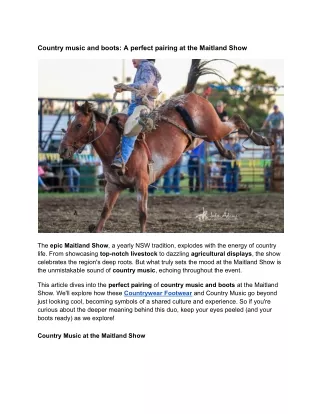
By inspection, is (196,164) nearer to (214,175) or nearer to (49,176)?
(214,175)

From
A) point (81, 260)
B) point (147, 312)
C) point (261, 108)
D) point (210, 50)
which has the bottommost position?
point (147, 312)

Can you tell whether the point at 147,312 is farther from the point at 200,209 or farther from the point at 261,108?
the point at 261,108

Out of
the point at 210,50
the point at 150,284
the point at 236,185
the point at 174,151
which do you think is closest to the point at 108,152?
the point at 174,151

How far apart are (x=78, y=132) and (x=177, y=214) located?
4256mm

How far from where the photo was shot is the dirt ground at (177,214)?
9789mm

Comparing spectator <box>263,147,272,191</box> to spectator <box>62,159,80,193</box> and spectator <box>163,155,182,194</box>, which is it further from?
spectator <box>62,159,80,193</box>

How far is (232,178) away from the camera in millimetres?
17016

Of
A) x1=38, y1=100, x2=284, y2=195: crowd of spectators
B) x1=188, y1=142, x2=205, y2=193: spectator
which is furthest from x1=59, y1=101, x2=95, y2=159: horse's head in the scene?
x1=188, y1=142, x2=205, y2=193: spectator

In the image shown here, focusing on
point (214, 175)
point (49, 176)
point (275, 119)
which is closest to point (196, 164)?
point (214, 175)

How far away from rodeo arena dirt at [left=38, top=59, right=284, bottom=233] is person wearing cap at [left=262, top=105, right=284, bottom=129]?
0.20 m

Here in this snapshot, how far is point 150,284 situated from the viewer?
6.39 m

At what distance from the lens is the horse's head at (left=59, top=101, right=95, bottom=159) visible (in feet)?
25.8

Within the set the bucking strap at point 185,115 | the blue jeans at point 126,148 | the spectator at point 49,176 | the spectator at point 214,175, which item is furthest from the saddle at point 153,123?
the spectator at point 214,175

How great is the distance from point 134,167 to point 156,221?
2.54 m
